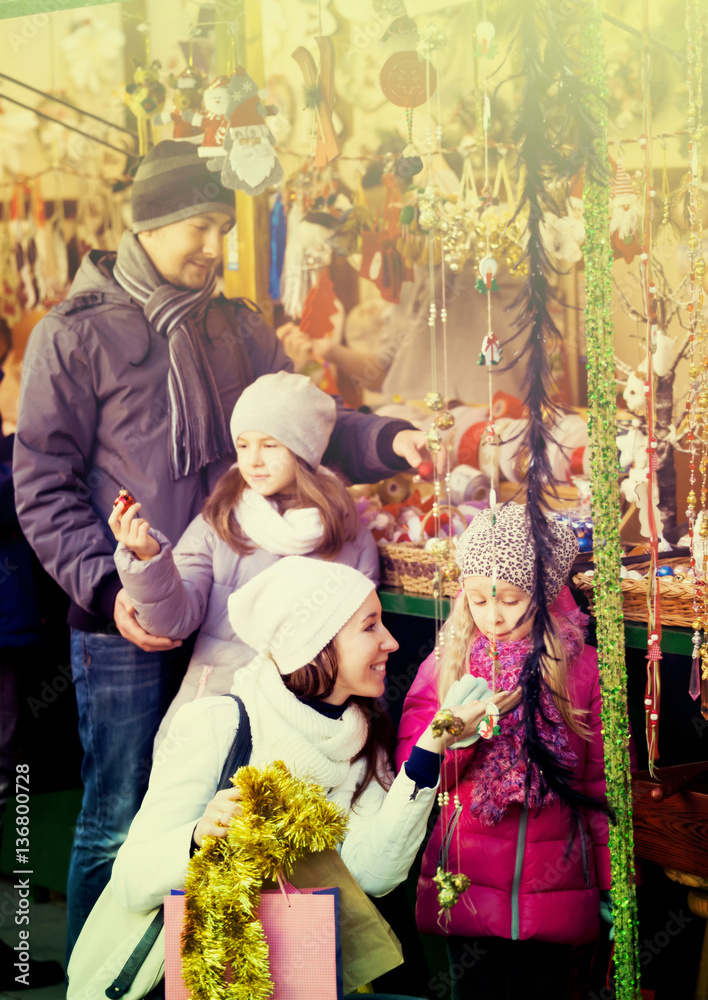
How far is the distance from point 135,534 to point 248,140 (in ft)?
3.49

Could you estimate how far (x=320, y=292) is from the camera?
2.40 metres

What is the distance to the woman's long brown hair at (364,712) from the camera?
2.17m

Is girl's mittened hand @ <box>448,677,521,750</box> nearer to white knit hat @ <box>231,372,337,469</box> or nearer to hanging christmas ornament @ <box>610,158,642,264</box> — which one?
white knit hat @ <box>231,372,337,469</box>

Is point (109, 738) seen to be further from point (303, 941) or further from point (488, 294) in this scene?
point (488, 294)

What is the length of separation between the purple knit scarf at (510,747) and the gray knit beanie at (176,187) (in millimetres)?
1361

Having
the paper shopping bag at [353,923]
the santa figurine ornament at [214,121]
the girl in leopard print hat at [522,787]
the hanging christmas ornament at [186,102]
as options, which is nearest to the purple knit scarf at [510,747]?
the girl in leopard print hat at [522,787]

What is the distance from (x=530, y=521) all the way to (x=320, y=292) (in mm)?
822

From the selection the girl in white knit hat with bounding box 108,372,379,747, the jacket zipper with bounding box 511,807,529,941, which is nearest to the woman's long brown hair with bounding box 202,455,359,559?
the girl in white knit hat with bounding box 108,372,379,747

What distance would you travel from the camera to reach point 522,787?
2.07 meters

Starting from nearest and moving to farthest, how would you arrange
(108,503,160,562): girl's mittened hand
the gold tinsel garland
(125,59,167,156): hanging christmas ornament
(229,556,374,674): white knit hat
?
the gold tinsel garland < (229,556,374,674): white knit hat < (108,503,160,562): girl's mittened hand < (125,59,167,156): hanging christmas ornament

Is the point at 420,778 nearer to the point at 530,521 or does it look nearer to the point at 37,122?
the point at 530,521

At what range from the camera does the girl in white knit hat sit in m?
2.35

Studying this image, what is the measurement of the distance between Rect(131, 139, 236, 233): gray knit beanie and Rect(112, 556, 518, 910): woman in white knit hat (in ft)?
3.24

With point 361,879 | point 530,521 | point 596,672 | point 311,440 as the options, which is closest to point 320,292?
point 311,440
